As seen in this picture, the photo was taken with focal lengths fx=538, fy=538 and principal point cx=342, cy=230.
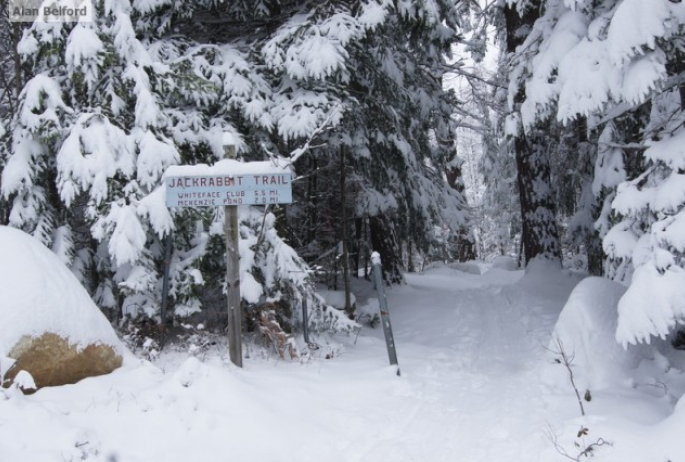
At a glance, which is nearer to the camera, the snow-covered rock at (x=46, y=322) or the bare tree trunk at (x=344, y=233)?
the snow-covered rock at (x=46, y=322)

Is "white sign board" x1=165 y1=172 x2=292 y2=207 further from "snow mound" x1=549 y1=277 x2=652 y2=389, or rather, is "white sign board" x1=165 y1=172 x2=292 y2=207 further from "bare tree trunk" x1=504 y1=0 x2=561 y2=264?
"bare tree trunk" x1=504 y1=0 x2=561 y2=264

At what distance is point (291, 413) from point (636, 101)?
4.46m

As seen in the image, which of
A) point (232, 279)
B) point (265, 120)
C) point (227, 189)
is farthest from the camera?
point (265, 120)

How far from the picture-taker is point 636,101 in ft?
17.0

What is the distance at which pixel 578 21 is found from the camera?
611 cm

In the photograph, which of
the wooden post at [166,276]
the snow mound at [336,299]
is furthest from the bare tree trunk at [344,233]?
the wooden post at [166,276]

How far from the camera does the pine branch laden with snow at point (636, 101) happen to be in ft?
15.4

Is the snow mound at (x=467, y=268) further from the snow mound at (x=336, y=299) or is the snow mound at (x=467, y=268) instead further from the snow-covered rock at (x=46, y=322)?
the snow-covered rock at (x=46, y=322)

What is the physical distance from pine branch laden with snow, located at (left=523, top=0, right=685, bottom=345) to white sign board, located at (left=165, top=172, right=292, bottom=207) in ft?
10.1

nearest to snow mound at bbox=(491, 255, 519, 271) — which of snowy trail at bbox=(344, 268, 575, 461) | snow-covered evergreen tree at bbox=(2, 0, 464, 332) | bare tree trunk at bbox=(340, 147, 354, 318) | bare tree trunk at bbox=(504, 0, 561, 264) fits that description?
snowy trail at bbox=(344, 268, 575, 461)

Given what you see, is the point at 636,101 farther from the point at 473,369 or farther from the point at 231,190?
the point at 231,190

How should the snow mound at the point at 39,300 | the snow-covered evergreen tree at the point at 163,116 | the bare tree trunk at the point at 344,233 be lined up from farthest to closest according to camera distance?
the bare tree trunk at the point at 344,233
the snow-covered evergreen tree at the point at 163,116
the snow mound at the point at 39,300

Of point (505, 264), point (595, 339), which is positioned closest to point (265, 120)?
point (595, 339)

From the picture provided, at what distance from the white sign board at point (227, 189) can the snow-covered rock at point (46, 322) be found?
1.37 m
